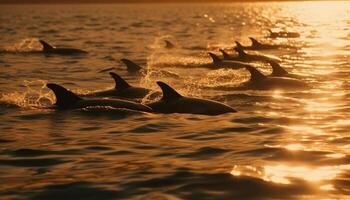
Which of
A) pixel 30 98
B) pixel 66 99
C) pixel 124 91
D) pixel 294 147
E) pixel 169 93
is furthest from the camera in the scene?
pixel 30 98

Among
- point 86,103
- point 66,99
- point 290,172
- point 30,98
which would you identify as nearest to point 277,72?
point 30,98

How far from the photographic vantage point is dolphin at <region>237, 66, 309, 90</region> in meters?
20.7

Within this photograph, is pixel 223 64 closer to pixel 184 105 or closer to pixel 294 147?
pixel 184 105

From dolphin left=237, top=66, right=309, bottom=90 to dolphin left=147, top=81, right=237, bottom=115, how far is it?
4.18m

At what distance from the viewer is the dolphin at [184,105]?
1642 centimetres

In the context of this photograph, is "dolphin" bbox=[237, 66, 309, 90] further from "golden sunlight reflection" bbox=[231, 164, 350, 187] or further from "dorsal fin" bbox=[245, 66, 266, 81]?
"golden sunlight reflection" bbox=[231, 164, 350, 187]

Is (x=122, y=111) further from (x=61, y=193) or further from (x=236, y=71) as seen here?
(x=236, y=71)

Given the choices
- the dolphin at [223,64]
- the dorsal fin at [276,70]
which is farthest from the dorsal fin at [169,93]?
the dolphin at [223,64]

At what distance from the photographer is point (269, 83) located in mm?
20969

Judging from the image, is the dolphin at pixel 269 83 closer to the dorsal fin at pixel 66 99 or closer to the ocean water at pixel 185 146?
the ocean water at pixel 185 146

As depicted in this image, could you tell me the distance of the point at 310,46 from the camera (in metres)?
40.1

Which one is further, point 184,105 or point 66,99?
point 66,99

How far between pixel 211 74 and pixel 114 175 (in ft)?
48.7

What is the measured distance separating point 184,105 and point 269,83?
197 inches
